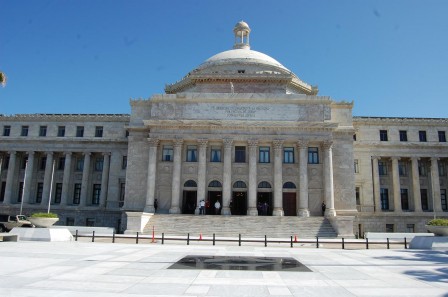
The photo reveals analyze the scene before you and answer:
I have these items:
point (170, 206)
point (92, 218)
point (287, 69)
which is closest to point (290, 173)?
point (170, 206)

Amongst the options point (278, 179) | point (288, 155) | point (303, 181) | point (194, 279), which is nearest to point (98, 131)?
point (278, 179)

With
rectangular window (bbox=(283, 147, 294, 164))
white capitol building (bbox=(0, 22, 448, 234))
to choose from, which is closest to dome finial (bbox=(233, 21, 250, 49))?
white capitol building (bbox=(0, 22, 448, 234))

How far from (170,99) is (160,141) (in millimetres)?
5505

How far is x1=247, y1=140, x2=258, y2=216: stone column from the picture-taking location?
148 feet

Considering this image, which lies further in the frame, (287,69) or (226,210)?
(287,69)

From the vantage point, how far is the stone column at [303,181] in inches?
1764

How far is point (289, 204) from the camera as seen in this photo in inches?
1849

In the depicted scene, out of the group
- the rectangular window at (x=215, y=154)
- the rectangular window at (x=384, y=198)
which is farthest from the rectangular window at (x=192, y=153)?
the rectangular window at (x=384, y=198)

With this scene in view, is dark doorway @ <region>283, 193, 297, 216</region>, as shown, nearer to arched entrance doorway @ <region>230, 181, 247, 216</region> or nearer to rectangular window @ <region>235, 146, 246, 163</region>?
arched entrance doorway @ <region>230, 181, 247, 216</region>

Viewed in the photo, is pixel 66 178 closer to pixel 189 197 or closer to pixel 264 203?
pixel 189 197

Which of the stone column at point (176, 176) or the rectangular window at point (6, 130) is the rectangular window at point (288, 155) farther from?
the rectangular window at point (6, 130)

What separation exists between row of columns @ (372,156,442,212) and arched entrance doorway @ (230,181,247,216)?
61.1 feet

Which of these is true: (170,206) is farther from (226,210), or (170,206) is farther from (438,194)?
(438,194)

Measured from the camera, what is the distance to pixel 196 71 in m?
55.8
